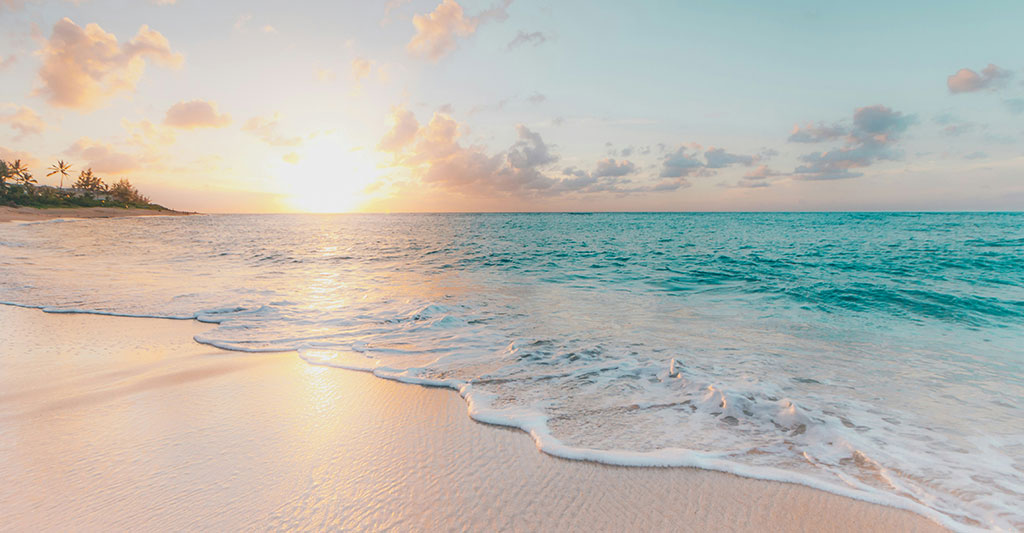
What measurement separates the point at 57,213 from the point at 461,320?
3473 inches

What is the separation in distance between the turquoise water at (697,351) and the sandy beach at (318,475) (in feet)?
0.95

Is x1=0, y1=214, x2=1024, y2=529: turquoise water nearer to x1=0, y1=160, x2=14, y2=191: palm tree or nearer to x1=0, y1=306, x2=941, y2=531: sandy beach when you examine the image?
x1=0, y1=306, x2=941, y2=531: sandy beach

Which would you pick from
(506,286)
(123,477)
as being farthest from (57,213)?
(123,477)

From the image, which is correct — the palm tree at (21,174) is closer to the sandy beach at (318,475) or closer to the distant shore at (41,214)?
the distant shore at (41,214)

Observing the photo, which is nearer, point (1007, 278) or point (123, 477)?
point (123, 477)

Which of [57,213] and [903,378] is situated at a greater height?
[57,213]

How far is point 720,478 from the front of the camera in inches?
114

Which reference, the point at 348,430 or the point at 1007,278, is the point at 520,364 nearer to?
the point at 348,430

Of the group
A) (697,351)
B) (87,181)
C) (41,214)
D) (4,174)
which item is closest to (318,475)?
(697,351)

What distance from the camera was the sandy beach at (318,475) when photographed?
95.4 inches

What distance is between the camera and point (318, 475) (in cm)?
280

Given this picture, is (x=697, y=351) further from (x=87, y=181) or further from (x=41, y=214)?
(x=87, y=181)

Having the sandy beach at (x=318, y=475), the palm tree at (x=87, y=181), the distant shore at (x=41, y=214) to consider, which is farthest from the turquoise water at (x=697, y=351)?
the palm tree at (x=87, y=181)

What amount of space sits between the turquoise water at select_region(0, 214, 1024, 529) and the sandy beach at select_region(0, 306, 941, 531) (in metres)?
0.29
